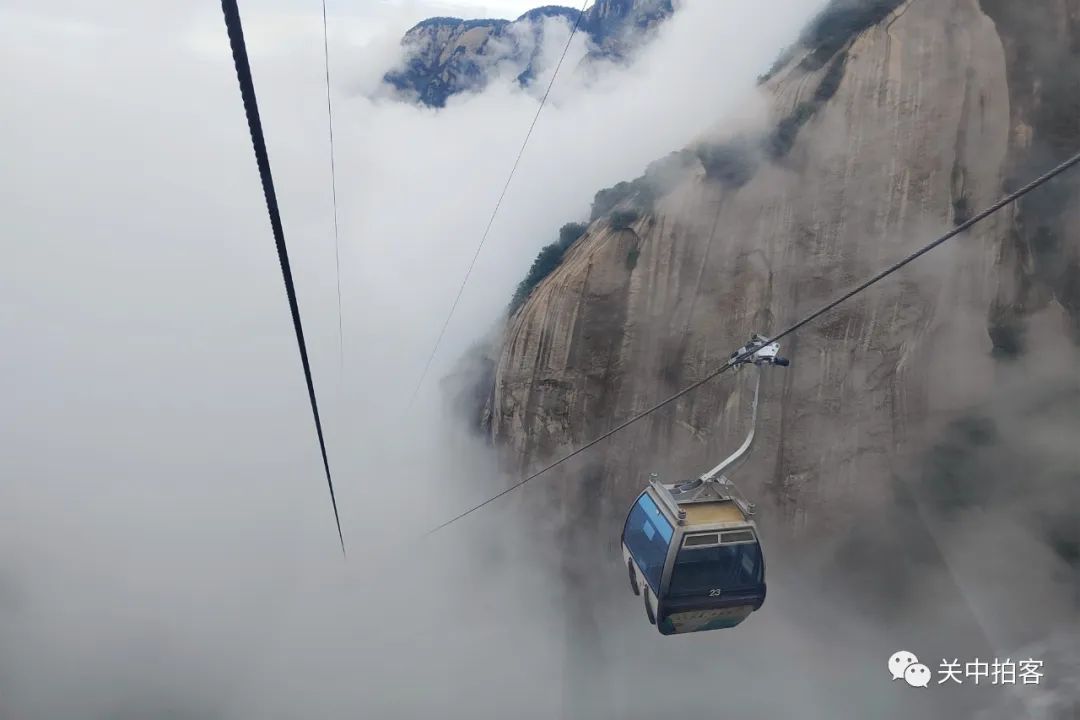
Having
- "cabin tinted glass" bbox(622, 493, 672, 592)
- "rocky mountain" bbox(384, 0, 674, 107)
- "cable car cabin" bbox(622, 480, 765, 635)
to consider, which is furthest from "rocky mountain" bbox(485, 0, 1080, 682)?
"rocky mountain" bbox(384, 0, 674, 107)

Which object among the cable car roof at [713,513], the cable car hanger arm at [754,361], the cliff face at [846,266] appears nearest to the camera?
the cable car hanger arm at [754,361]

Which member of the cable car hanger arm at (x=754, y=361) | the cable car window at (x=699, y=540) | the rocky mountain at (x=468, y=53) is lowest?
the cable car window at (x=699, y=540)

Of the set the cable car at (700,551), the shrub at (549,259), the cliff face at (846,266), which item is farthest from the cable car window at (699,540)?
the shrub at (549,259)

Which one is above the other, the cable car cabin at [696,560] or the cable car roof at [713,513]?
the cable car roof at [713,513]

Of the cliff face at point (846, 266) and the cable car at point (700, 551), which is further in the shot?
the cliff face at point (846, 266)

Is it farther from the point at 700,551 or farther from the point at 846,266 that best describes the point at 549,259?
the point at 700,551

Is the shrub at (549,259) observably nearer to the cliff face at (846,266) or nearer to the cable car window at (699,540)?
the cliff face at (846,266)

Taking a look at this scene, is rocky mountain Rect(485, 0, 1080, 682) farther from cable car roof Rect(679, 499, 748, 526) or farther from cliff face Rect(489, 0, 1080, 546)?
cable car roof Rect(679, 499, 748, 526)

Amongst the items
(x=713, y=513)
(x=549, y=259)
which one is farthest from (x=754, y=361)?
(x=549, y=259)
